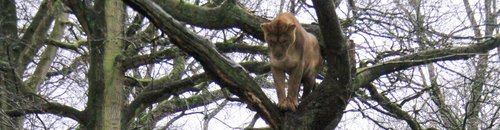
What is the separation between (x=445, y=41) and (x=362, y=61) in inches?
42.4

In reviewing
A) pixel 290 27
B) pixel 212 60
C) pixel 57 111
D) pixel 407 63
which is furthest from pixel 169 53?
pixel 407 63

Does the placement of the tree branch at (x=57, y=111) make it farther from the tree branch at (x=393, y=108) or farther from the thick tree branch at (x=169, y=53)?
the tree branch at (x=393, y=108)

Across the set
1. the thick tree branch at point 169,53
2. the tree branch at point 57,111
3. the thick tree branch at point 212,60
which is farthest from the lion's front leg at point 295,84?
the tree branch at point 57,111

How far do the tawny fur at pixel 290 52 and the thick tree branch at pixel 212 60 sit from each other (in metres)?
0.47

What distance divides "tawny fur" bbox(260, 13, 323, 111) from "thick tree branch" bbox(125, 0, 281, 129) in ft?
1.53

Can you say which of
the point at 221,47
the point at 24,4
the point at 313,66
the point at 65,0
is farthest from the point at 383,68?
the point at 24,4

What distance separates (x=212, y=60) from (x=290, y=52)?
1.20 m

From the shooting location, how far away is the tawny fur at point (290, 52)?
777cm

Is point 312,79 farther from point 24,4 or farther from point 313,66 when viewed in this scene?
point 24,4

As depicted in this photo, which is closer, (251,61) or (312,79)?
(312,79)

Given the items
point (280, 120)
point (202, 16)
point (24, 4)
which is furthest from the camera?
point (24, 4)

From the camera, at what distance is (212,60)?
23.3 feet

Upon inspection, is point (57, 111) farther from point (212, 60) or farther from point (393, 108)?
point (393, 108)

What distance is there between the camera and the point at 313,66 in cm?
813
